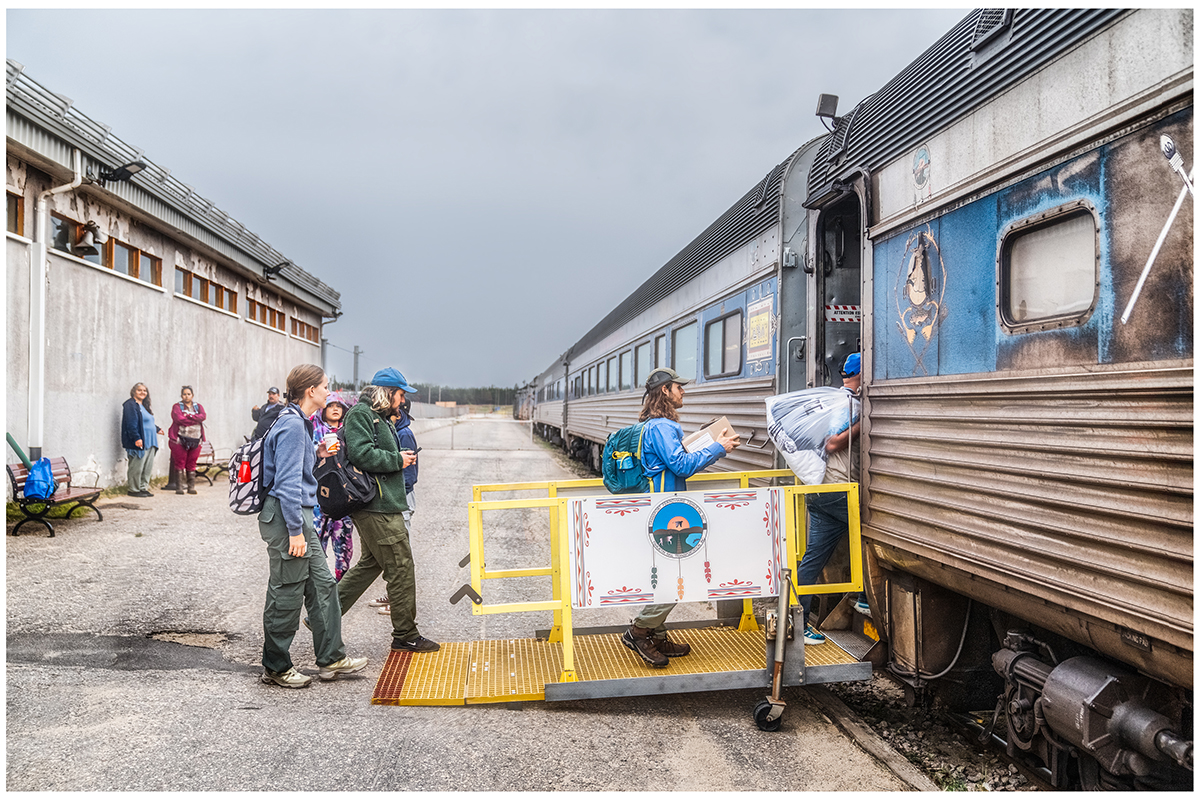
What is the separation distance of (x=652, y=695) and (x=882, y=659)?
1.33m

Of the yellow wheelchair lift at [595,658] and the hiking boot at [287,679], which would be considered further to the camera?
the hiking boot at [287,679]

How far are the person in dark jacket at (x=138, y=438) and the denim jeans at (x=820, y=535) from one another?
424 inches

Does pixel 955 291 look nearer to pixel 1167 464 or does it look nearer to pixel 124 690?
pixel 1167 464

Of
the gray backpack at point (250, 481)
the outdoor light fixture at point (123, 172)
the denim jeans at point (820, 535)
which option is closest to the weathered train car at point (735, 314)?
the denim jeans at point (820, 535)

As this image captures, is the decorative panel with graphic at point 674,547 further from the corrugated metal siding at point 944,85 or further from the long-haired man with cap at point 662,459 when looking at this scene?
the corrugated metal siding at point 944,85

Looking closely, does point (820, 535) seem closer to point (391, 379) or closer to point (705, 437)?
point (705, 437)

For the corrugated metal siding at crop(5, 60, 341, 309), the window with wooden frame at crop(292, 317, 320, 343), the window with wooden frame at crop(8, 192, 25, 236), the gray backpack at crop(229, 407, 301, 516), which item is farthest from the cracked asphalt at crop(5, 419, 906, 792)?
the window with wooden frame at crop(292, 317, 320, 343)

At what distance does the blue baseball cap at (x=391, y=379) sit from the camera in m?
5.13

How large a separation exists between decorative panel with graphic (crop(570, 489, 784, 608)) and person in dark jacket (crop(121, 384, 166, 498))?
405 inches

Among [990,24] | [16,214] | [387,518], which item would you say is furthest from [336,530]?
[16,214]

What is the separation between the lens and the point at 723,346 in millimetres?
7195

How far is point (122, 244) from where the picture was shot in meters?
13.0

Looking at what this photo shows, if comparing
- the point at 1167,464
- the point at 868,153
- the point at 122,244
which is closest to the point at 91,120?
the point at 122,244

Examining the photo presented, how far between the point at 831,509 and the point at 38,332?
413 inches
